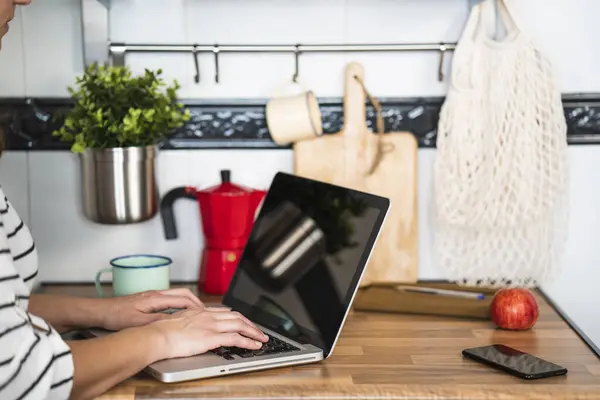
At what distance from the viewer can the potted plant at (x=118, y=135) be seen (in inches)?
63.6

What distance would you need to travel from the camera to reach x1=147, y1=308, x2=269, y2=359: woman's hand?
4.11 feet

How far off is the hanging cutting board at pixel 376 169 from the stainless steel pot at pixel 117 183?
0.32m

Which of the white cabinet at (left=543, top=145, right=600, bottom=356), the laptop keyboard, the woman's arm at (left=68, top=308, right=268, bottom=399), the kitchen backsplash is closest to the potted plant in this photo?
the kitchen backsplash

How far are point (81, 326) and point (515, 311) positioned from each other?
771 mm

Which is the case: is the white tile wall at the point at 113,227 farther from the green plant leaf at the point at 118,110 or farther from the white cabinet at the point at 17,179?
the green plant leaf at the point at 118,110

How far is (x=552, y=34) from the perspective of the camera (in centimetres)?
176

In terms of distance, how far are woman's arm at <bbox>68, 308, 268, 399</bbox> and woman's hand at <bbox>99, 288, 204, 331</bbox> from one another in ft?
0.22

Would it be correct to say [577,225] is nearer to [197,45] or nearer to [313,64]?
[313,64]

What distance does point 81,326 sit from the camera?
4.75 ft

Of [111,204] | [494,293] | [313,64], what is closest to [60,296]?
[111,204]

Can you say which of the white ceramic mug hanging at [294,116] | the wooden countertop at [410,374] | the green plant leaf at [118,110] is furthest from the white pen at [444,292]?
the green plant leaf at [118,110]

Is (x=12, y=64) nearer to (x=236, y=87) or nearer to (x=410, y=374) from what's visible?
(x=236, y=87)

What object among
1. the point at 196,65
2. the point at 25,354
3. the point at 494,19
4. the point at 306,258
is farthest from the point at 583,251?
the point at 25,354

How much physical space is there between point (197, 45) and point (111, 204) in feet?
1.27
